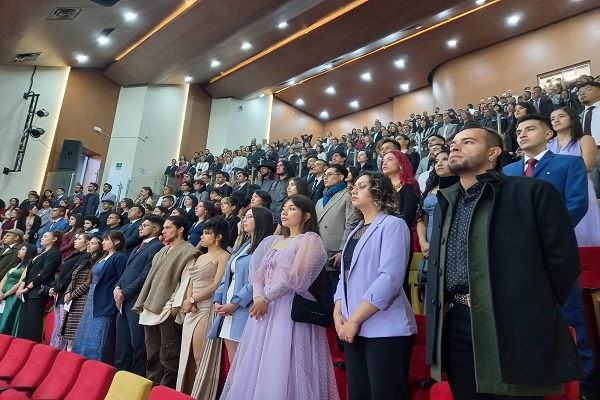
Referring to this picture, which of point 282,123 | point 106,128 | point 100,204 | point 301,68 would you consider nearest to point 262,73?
point 301,68

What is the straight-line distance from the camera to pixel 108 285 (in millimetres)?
3578

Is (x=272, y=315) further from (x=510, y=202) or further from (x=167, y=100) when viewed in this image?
(x=167, y=100)

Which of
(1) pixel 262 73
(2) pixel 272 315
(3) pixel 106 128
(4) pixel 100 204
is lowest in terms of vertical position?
(2) pixel 272 315

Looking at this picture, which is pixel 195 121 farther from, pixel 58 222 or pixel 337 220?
pixel 337 220

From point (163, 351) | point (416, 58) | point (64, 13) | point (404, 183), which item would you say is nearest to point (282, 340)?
point (163, 351)

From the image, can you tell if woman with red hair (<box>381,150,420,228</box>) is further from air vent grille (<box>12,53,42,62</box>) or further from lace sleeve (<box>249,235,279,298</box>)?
air vent grille (<box>12,53,42,62</box>)

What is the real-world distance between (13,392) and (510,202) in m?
2.92

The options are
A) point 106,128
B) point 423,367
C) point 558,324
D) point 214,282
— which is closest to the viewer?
point 558,324

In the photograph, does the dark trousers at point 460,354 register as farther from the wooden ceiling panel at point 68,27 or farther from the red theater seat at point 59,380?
the wooden ceiling panel at point 68,27

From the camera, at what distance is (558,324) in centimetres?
113

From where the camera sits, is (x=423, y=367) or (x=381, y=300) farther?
(x=423, y=367)

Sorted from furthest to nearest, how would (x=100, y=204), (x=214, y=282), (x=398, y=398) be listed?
1. (x=100, y=204)
2. (x=214, y=282)
3. (x=398, y=398)

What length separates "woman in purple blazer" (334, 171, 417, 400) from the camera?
61.4 inches

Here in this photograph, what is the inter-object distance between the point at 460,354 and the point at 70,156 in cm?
1153
